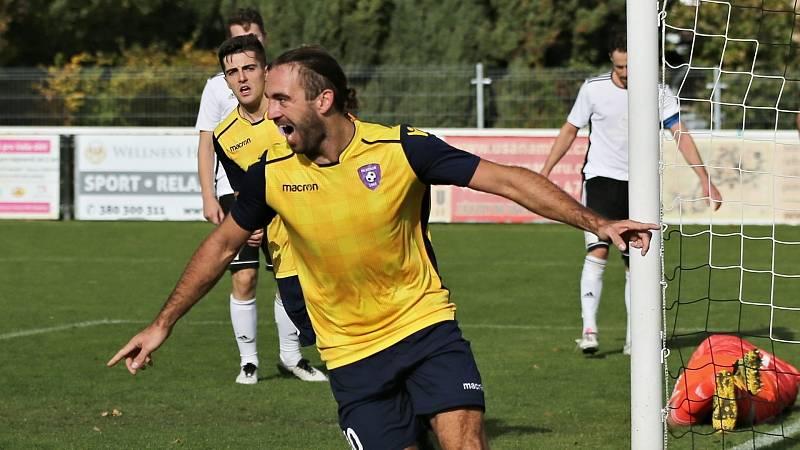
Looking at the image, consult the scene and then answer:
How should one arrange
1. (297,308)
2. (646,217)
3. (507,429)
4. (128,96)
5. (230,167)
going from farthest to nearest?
(128,96)
(230,167)
(507,429)
(297,308)
(646,217)

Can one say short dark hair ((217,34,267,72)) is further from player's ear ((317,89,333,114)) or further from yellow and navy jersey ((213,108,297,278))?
player's ear ((317,89,333,114))

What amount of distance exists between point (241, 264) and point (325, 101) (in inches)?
165

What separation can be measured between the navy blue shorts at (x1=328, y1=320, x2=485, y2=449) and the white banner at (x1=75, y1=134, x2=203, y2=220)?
1657cm

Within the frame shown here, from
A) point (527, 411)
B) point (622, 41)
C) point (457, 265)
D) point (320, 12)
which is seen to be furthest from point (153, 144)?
point (527, 411)

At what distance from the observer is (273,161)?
4.95 meters

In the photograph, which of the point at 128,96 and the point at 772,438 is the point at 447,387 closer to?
the point at 772,438

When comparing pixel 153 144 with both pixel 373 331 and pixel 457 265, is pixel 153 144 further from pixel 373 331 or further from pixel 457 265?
pixel 373 331

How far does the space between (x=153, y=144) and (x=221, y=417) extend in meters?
14.2

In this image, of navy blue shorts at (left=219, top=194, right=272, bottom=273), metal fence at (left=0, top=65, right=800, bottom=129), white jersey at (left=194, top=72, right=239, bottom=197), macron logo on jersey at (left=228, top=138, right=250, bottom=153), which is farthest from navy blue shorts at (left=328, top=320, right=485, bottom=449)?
metal fence at (left=0, top=65, right=800, bottom=129)

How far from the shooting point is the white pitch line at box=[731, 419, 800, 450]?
6965 millimetres

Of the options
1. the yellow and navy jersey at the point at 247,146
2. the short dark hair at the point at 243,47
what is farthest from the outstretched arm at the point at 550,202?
the short dark hair at the point at 243,47

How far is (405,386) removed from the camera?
16.3 ft

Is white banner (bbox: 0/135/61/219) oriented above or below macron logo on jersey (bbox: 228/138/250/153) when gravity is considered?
above

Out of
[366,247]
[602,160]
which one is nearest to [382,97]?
[602,160]
